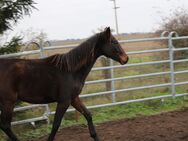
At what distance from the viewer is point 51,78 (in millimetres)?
6047

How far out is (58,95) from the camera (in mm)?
6027

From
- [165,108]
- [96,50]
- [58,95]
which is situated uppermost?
[96,50]

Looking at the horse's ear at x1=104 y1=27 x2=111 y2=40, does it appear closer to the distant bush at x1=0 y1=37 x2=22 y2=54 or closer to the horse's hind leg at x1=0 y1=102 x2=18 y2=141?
the horse's hind leg at x1=0 y1=102 x2=18 y2=141

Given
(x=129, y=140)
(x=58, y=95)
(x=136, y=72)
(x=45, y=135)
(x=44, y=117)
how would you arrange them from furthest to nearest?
(x=136, y=72)
(x=44, y=117)
(x=45, y=135)
(x=129, y=140)
(x=58, y=95)

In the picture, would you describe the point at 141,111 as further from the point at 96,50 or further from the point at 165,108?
the point at 96,50

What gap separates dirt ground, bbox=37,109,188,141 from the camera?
657 cm

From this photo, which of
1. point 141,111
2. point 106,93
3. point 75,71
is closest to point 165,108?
point 141,111

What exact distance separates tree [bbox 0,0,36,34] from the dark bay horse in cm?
163

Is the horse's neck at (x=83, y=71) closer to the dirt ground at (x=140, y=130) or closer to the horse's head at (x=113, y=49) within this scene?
the horse's head at (x=113, y=49)

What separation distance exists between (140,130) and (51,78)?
2070mm

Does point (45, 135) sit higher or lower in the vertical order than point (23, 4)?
lower

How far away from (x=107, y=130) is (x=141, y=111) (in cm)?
209

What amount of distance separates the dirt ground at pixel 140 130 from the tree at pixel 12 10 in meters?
2.31

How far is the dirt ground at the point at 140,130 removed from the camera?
6575 mm
